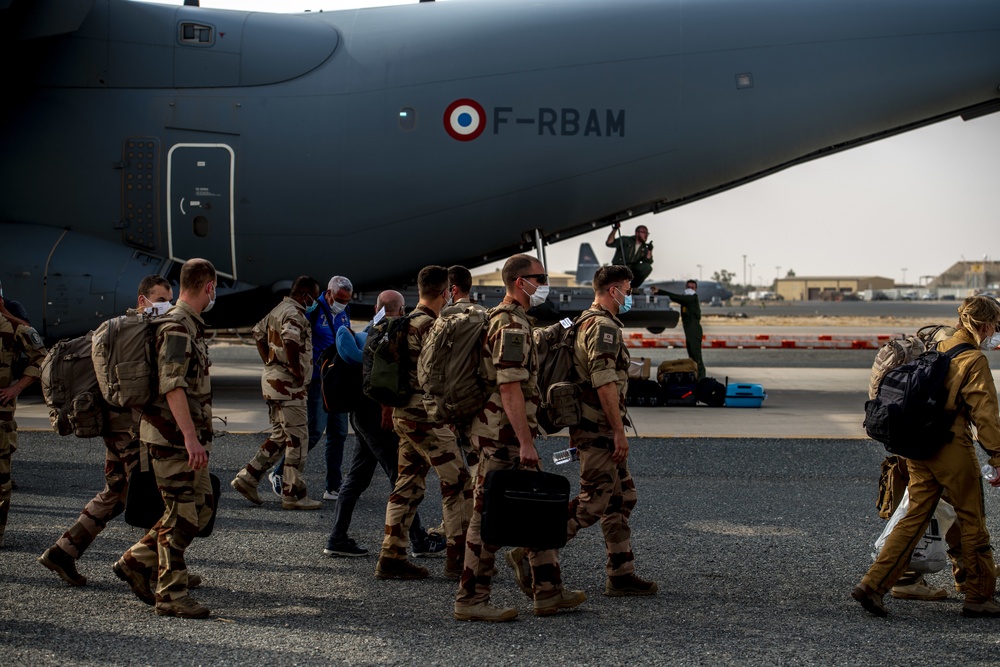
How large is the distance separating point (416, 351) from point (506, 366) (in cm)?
89

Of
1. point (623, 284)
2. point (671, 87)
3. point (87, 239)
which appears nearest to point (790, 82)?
point (671, 87)

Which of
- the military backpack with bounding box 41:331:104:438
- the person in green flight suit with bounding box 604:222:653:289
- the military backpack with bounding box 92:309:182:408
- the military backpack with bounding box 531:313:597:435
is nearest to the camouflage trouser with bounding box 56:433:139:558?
the military backpack with bounding box 41:331:104:438

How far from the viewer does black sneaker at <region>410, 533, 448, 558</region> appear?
21.8 feet

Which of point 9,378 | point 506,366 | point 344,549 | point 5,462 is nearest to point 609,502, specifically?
point 506,366

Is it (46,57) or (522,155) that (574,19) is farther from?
(46,57)

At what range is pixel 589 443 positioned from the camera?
18.5 feet

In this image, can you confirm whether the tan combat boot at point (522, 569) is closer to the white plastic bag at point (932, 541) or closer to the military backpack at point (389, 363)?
the military backpack at point (389, 363)

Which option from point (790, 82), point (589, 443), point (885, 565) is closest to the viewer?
point (885, 565)

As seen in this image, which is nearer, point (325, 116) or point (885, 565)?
point (885, 565)

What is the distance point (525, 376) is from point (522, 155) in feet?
24.8

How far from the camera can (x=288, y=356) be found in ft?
25.8

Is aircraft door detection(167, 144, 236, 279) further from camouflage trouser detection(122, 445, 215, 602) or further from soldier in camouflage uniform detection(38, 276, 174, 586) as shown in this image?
camouflage trouser detection(122, 445, 215, 602)

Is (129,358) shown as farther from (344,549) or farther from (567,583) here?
(567,583)

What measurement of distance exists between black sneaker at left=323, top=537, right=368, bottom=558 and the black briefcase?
1.64m
